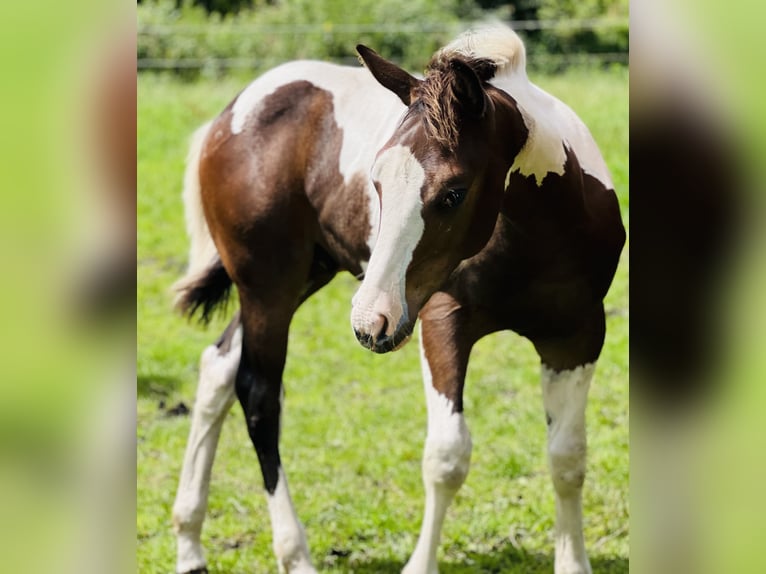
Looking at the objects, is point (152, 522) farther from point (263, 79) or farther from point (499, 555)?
point (263, 79)

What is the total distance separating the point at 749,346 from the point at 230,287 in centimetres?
350

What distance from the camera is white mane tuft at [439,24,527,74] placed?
262 centimetres

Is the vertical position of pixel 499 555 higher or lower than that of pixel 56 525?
lower

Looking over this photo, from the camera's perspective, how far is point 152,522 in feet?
13.7

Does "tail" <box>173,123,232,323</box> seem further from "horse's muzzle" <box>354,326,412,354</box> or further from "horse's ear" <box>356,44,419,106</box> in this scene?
"horse's muzzle" <box>354,326,412,354</box>

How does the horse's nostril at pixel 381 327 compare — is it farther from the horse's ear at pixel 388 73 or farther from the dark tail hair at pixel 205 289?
the dark tail hair at pixel 205 289

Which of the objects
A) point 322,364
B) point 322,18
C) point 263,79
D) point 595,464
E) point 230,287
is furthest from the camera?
point 322,18

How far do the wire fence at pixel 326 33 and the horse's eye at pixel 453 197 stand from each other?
786cm

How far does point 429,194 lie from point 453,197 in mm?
67

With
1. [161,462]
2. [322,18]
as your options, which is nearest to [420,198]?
[161,462]

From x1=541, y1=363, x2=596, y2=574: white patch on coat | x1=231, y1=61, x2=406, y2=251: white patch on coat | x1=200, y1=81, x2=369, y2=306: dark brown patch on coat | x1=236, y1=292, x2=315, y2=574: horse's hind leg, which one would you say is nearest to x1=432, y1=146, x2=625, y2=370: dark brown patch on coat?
x1=541, y1=363, x2=596, y2=574: white patch on coat

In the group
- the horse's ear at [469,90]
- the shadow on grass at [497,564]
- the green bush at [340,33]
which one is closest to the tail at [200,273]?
the shadow on grass at [497,564]

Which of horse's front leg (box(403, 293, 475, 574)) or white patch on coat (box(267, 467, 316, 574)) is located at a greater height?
horse's front leg (box(403, 293, 475, 574))

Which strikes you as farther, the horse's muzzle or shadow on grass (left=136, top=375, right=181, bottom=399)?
shadow on grass (left=136, top=375, right=181, bottom=399)
